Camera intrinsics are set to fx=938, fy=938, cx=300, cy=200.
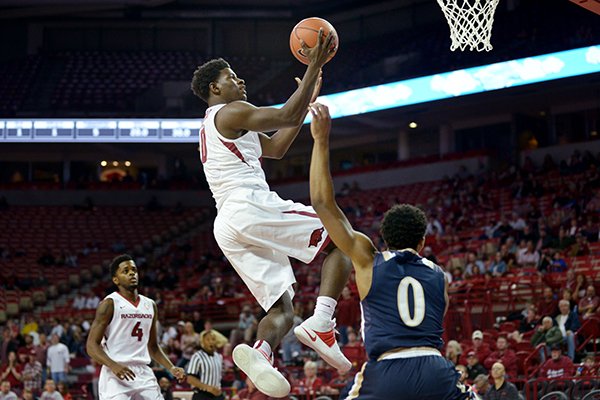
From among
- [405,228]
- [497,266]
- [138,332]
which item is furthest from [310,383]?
[405,228]

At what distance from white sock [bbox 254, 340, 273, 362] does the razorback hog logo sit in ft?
2.15

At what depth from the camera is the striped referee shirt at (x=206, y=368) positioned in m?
10.8

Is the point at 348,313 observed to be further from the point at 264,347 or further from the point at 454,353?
the point at 264,347

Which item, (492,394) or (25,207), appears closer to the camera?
(492,394)

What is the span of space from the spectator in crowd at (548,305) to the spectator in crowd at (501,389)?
152 inches

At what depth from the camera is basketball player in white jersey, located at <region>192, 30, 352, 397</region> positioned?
5527 mm

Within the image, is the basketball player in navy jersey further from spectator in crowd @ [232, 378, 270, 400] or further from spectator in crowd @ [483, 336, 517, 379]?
spectator in crowd @ [483, 336, 517, 379]

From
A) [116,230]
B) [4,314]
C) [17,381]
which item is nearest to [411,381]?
[17,381]

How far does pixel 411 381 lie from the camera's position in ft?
14.7

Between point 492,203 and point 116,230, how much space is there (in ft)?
41.8

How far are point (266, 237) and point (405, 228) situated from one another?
128 centimetres

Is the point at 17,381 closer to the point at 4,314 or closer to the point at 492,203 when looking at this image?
the point at 4,314

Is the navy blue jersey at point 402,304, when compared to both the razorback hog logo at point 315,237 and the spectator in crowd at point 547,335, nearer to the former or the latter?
the razorback hog logo at point 315,237

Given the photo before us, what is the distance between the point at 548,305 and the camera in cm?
1428
